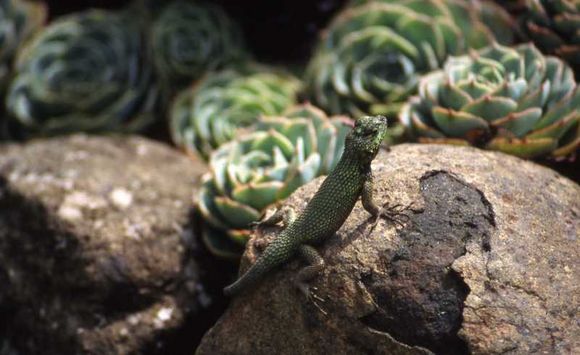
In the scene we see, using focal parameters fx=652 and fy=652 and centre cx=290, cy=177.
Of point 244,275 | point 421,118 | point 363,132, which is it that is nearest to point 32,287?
point 244,275

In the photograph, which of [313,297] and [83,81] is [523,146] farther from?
→ [83,81]

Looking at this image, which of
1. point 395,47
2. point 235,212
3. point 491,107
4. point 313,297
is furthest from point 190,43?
point 313,297

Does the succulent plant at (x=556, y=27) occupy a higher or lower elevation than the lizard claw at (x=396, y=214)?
higher

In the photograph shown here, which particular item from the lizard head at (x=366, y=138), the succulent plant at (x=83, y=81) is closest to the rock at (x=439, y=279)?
the lizard head at (x=366, y=138)

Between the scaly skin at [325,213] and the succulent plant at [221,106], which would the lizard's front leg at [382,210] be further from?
the succulent plant at [221,106]

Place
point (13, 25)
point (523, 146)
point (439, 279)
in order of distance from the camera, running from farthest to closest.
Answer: point (13, 25) < point (523, 146) < point (439, 279)

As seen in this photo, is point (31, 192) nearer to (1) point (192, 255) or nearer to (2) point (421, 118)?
(1) point (192, 255)
